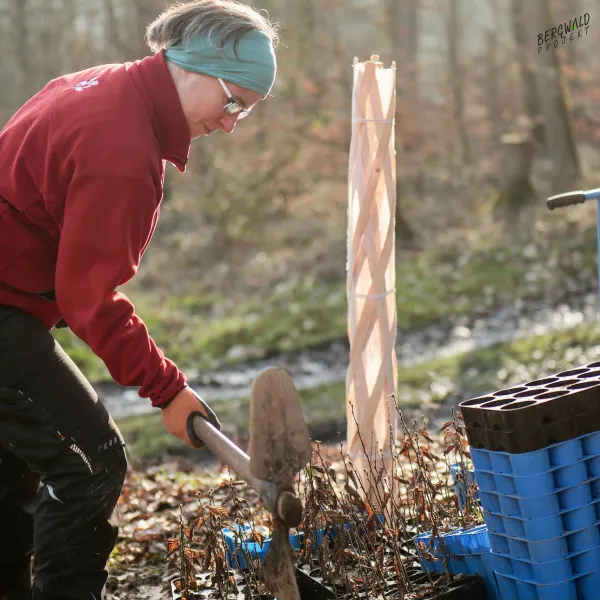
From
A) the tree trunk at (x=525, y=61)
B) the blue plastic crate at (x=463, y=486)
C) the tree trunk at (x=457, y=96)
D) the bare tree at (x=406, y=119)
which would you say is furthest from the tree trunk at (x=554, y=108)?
the blue plastic crate at (x=463, y=486)

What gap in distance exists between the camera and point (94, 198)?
2.46 m

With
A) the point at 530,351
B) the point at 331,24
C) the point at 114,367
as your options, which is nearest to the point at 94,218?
the point at 114,367

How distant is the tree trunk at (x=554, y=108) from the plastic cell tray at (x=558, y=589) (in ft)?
38.5

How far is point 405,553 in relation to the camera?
3287 millimetres

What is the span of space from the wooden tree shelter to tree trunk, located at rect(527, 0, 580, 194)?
10609mm

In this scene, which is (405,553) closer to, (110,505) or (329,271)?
(110,505)

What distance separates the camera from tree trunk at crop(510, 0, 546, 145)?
14133 millimetres

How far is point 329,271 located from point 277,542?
433 inches

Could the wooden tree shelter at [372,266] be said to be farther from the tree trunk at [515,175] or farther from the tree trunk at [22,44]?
the tree trunk at [22,44]

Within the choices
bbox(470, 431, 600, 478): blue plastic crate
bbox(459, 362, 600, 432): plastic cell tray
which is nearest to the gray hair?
bbox(459, 362, 600, 432): plastic cell tray

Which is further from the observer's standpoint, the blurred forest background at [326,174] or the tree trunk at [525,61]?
the tree trunk at [525,61]

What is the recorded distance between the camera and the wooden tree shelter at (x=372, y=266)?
12.3 ft

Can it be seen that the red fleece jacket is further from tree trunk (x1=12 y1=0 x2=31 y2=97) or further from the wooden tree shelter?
tree trunk (x1=12 y1=0 x2=31 y2=97)

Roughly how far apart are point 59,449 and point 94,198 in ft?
2.67
